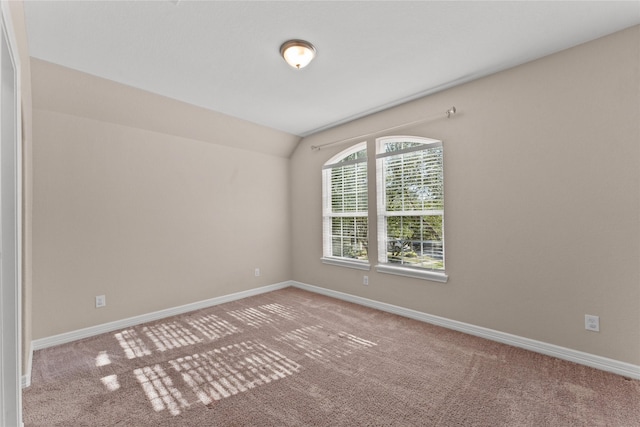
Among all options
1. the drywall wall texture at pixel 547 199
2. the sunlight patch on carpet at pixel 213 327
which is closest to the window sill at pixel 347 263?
the drywall wall texture at pixel 547 199

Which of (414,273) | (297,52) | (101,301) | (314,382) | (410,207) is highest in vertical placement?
(297,52)

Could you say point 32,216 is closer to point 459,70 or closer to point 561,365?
point 459,70

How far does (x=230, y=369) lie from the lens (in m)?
2.43

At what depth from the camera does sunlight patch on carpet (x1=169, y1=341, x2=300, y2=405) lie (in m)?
2.17

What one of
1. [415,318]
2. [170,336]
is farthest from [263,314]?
[415,318]

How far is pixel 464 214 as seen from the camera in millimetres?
3113

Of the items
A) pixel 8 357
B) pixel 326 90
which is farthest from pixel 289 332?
pixel 326 90

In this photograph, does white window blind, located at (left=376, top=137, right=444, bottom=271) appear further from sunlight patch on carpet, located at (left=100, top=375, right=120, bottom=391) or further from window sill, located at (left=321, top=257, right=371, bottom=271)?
sunlight patch on carpet, located at (left=100, top=375, right=120, bottom=391)

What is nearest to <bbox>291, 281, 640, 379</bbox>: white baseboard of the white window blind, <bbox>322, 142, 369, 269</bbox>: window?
the white window blind

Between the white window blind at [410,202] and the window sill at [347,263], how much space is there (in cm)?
25

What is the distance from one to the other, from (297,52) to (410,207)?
218 centimetres

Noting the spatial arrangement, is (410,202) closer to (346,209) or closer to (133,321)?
(346,209)

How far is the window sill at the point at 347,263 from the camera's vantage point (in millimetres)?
4052

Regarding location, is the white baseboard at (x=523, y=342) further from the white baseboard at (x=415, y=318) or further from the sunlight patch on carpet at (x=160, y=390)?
the sunlight patch on carpet at (x=160, y=390)
